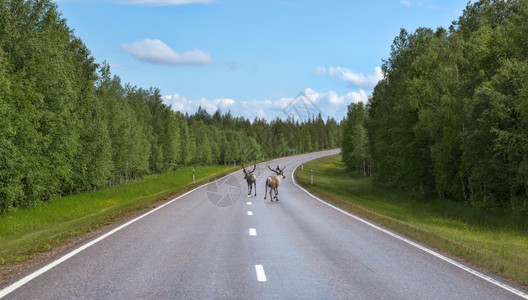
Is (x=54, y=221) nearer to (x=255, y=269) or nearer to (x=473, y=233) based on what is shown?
(x=255, y=269)

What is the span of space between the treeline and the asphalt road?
1458cm

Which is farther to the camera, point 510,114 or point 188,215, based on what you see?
point 510,114

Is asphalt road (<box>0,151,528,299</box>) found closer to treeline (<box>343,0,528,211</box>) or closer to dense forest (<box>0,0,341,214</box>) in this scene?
dense forest (<box>0,0,341,214</box>)

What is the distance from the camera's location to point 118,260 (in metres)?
8.76

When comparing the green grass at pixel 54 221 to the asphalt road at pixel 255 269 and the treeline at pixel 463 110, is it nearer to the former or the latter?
the asphalt road at pixel 255 269

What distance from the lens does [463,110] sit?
29375mm

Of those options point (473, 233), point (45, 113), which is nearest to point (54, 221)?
point (45, 113)

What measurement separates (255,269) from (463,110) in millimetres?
25298

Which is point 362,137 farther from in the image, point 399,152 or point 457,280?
point 457,280

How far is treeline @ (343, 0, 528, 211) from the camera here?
80.3ft

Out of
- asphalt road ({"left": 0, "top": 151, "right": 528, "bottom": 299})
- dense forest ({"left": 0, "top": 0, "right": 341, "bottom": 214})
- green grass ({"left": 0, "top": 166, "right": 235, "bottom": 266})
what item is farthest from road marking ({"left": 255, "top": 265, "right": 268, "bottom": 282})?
dense forest ({"left": 0, "top": 0, "right": 341, "bottom": 214})

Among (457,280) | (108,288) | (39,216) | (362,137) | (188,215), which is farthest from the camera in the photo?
(362,137)

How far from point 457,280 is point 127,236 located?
8074mm

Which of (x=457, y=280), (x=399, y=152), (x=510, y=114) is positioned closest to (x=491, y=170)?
(x=510, y=114)
